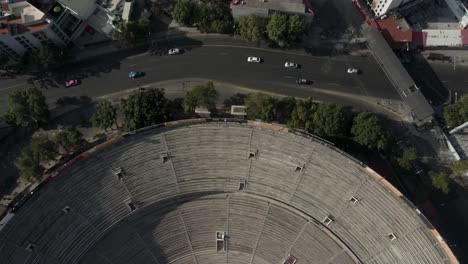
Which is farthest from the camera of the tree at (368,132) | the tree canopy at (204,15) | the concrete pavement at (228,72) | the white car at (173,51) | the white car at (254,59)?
the white car at (173,51)

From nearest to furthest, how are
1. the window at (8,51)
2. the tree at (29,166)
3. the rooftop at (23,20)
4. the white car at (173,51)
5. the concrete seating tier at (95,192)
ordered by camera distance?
the concrete seating tier at (95,192) → the tree at (29,166) → the rooftop at (23,20) → the window at (8,51) → the white car at (173,51)

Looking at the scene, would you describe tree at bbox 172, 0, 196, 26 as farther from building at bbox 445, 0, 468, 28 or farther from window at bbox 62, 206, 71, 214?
building at bbox 445, 0, 468, 28

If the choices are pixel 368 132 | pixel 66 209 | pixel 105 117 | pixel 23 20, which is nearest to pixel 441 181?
pixel 368 132

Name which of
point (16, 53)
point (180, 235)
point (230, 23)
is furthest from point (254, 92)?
point (16, 53)

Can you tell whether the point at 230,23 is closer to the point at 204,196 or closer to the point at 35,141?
the point at 204,196

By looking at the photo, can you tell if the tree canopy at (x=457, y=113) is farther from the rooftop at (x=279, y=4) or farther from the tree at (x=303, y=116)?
the rooftop at (x=279, y=4)

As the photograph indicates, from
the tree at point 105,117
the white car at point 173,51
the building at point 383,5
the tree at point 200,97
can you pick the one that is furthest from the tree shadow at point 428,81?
the tree at point 105,117
